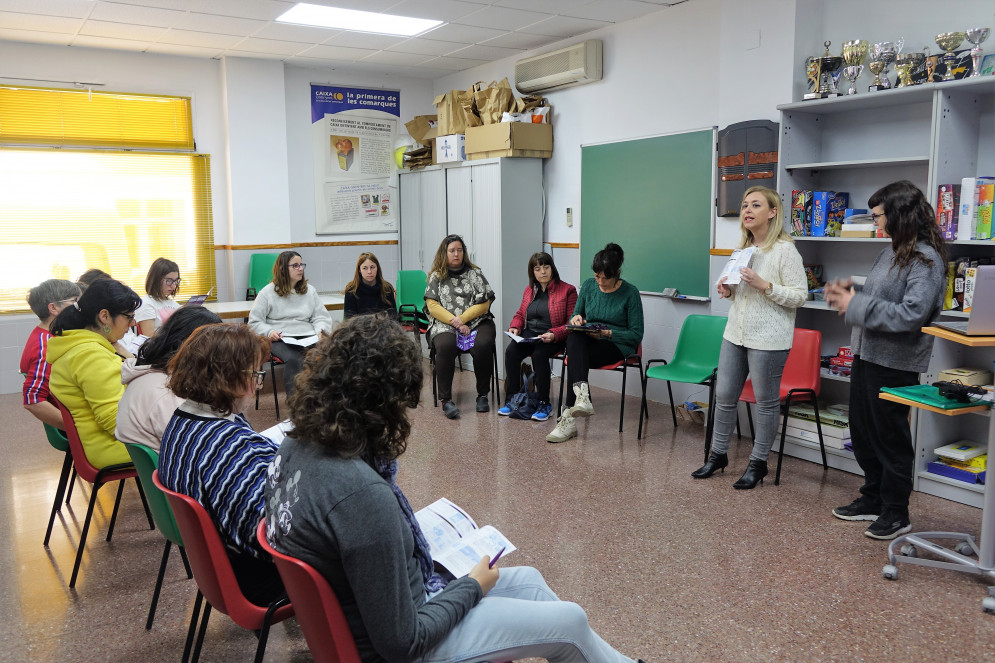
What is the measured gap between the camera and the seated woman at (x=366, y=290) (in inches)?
229

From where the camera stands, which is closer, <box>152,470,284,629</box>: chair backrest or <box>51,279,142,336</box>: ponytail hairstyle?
<box>152,470,284,629</box>: chair backrest

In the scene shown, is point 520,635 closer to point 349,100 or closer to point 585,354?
point 585,354

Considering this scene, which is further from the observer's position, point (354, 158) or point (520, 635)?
point (354, 158)

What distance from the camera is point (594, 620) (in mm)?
2609

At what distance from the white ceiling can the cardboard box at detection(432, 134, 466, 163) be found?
731mm

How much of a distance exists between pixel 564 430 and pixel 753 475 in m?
1.24

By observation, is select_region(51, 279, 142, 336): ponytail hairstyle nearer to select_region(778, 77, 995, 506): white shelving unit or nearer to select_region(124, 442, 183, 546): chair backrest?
select_region(124, 442, 183, 546): chair backrest

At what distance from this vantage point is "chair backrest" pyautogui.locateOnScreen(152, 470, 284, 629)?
5.90ft

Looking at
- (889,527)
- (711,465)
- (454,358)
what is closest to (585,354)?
(454,358)

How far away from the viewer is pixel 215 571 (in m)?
1.84

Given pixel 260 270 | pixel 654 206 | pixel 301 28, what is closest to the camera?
pixel 654 206

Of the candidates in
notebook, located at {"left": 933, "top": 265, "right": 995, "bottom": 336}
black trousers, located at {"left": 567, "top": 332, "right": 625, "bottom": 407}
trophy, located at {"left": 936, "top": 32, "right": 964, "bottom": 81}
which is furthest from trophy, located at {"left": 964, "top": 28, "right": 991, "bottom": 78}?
black trousers, located at {"left": 567, "top": 332, "right": 625, "bottom": 407}

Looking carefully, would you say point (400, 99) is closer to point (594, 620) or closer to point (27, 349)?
point (27, 349)

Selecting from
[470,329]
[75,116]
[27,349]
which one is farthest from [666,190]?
[75,116]
